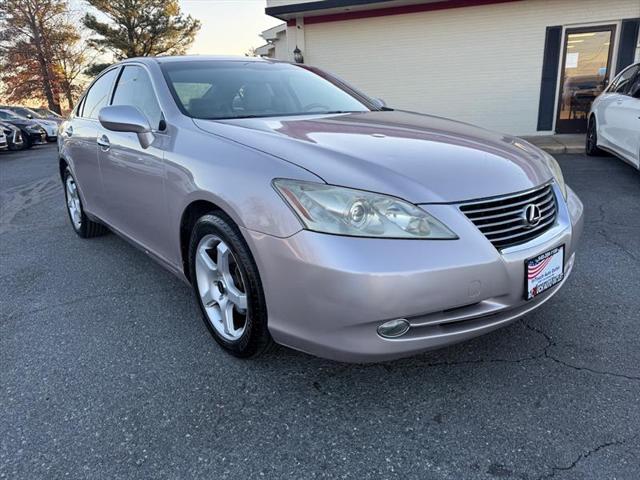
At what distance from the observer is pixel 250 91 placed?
3.18m

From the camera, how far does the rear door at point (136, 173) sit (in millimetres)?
2791

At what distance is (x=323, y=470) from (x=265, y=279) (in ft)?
2.47

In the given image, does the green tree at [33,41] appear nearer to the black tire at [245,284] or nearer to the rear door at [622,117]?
the rear door at [622,117]

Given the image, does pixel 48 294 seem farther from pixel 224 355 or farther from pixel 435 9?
pixel 435 9

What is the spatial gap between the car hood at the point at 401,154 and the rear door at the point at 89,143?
5.14ft

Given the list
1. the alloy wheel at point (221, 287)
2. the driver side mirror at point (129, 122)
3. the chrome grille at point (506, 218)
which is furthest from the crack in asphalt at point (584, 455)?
the driver side mirror at point (129, 122)

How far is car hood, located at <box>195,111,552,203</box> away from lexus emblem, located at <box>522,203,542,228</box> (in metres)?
0.10

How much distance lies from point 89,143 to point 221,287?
2.06 m

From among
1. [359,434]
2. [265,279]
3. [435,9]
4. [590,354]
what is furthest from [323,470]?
[435,9]

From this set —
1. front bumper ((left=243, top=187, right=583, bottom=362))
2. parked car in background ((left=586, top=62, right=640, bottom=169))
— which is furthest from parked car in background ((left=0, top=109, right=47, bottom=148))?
front bumper ((left=243, top=187, right=583, bottom=362))

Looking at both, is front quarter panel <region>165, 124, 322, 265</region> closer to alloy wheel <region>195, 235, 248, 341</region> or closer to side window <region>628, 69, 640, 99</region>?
alloy wheel <region>195, 235, 248, 341</region>

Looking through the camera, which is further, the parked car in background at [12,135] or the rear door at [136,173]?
the parked car in background at [12,135]

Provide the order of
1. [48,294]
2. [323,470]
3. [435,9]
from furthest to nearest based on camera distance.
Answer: [435,9] → [48,294] → [323,470]

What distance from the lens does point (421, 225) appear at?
6.16ft
